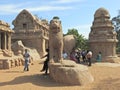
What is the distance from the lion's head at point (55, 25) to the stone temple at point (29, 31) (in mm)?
18013

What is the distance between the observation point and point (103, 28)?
27703mm

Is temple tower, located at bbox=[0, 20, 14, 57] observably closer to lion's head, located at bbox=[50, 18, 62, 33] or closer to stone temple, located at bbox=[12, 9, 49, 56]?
stone temple, located at bbox=[12, 9, 49, 56]

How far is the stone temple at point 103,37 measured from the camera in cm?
2702

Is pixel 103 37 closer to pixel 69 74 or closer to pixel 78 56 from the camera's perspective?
pixel 78 56

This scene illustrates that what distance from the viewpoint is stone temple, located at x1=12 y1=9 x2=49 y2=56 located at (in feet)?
106

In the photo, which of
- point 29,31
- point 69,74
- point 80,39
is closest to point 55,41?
point 69,74

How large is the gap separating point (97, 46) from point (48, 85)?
51.7 ft

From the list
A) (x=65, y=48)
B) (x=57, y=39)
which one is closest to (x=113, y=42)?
(x=65, y=48)

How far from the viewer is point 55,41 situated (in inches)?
552

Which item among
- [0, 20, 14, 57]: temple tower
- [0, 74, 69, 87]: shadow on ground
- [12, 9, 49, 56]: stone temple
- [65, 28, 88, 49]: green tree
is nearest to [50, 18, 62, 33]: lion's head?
[0, 74, 69, 87]: shadow on ground

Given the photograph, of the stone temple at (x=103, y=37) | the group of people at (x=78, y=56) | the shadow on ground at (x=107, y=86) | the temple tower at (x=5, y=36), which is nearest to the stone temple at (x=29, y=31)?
the temple tower at (x=5, y=36)

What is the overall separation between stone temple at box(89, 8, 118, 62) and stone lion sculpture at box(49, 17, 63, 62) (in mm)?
13439

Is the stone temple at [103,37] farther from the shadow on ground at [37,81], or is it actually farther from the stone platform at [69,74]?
the stone platform at [69,74]

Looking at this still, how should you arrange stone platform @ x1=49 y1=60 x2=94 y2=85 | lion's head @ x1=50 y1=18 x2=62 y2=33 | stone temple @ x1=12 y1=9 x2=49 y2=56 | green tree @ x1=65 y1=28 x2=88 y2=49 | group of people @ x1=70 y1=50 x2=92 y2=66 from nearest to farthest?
1. stone platform @ x1=49 y1=60 x2=94 y2=85
2. lion's head @ x1=50 y1=18 x2=62 y2=33
3. group of people @ x1=70 y1=50 x2=92 y2=66
4. stone temple @ x1=12 y1=9 x2=49 y2=56
5. green tree @ x1=65 y1=28 x2=88 y2=49
